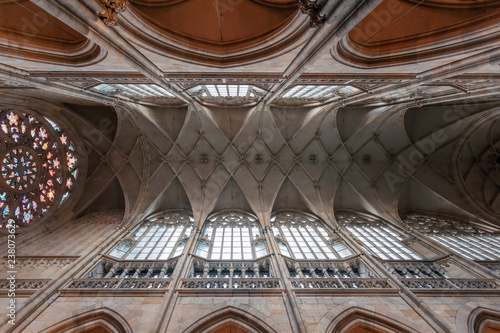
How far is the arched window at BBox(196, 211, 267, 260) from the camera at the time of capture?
9438mm

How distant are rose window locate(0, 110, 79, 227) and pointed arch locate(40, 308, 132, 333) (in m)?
6.16

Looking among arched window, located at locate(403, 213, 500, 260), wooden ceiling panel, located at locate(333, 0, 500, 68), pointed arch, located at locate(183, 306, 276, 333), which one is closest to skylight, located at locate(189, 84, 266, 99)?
wooden ceiling panel, located at locate(333, 0, 500, 68)

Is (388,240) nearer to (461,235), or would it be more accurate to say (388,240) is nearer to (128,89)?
(461,235)

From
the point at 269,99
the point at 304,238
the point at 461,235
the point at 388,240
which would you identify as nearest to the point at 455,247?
the point at 461,235

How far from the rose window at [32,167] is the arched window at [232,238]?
696 centimetres

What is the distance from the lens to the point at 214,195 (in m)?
14.0

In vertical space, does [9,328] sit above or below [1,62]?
below

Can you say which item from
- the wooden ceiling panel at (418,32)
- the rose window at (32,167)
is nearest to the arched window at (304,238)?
the wooden ceiling panel at (418,32)

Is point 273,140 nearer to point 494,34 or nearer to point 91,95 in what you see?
point 91,95

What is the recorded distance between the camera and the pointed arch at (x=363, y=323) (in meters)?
5.52

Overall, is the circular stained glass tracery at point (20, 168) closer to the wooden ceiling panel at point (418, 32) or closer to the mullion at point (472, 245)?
the wooden ceiling panel at point (418, 32)

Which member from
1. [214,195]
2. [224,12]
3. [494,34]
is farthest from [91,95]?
[494,34]

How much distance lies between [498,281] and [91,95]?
13294 millimetres

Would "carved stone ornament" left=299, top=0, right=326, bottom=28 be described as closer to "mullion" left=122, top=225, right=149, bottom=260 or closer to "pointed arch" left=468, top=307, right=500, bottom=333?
"pointed arch" left=468, top=307, right=500, bottom=333
